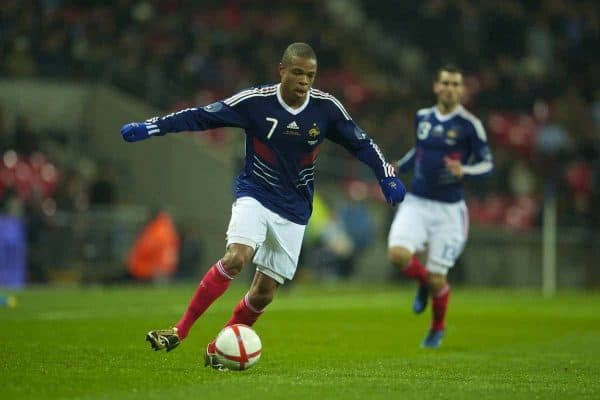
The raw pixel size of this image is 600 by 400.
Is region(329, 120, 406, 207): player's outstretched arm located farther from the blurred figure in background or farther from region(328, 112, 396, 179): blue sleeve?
the blurred figure in background

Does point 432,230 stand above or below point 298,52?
below

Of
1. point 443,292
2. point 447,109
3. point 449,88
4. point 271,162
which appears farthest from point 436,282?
point 271,162

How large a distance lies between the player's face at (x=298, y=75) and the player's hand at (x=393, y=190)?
103 centimetres

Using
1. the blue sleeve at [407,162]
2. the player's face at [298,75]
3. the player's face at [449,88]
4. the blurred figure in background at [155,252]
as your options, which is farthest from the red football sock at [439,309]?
the blurred figure in background at [155,252]

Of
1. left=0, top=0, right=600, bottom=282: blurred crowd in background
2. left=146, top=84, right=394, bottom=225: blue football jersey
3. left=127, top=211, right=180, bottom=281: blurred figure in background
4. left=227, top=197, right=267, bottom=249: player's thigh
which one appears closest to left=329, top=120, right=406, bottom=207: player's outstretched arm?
left=146, top=84, right=394, bottom=225: blue football jersey

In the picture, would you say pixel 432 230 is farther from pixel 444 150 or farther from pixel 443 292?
pixel 444 150

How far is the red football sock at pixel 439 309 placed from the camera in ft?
40.8

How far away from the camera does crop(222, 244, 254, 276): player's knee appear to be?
884 centimetres

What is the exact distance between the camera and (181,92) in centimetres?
2888

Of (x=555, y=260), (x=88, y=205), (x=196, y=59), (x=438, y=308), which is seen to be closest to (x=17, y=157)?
(x=88, y=205)

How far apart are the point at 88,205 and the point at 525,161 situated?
10793 mm

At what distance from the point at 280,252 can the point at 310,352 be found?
1892mm

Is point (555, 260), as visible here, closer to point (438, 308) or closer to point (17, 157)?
point (17, 157)

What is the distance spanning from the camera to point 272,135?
9227 millimetres
